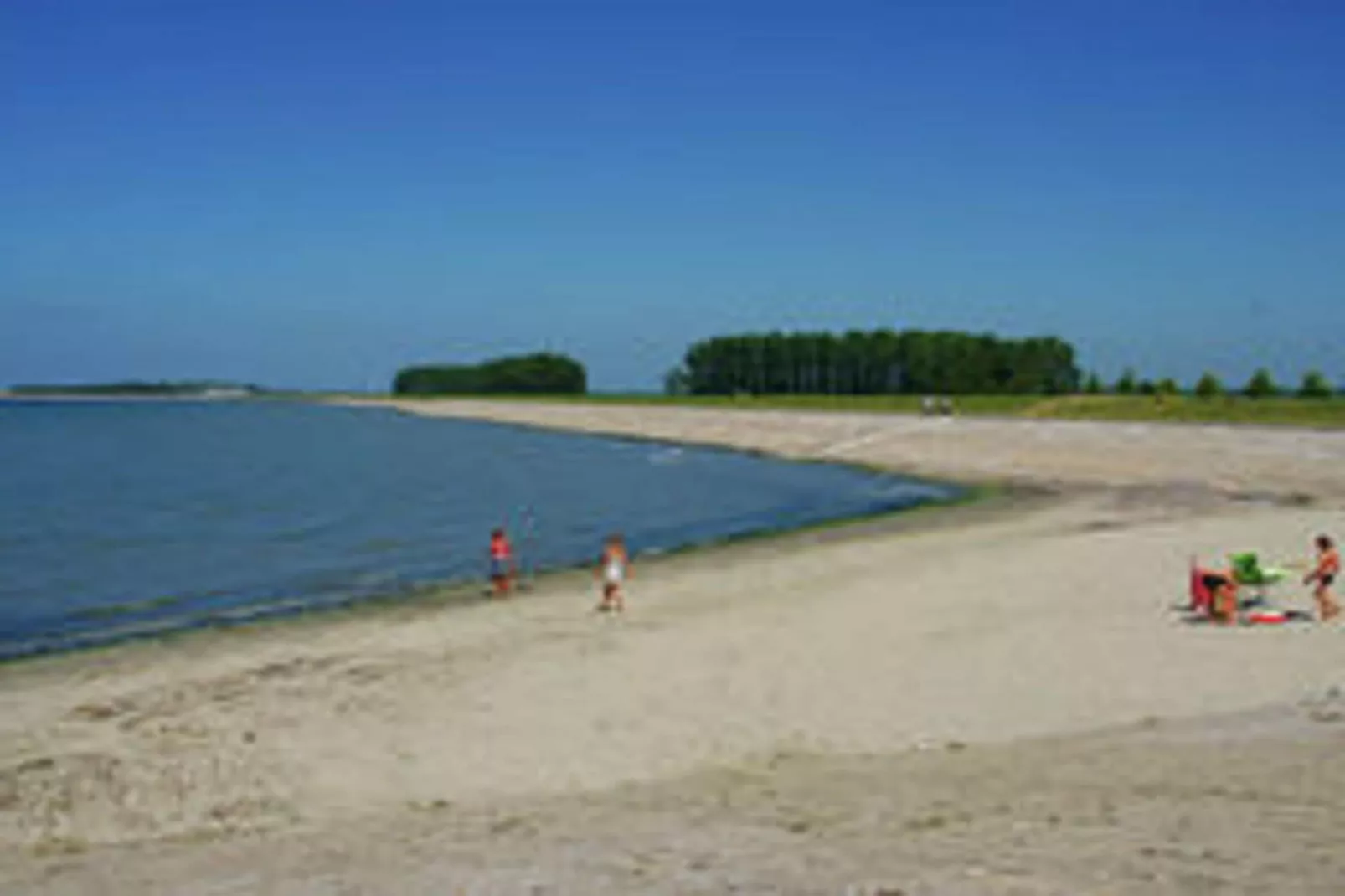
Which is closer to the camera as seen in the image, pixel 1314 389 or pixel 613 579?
→ pixel 613 579

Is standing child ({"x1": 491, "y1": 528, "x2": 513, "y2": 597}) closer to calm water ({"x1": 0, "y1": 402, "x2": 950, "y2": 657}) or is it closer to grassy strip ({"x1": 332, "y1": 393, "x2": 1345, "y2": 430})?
calm water ({"x1": 0, "y1": 402, "x2": 950, "y2": 657})

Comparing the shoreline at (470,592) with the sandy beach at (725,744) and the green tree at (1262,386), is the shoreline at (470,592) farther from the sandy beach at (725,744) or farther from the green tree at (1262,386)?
the green tree at (1262,386)

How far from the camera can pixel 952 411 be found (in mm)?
76312

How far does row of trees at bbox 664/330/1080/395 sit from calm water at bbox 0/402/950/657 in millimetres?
67556

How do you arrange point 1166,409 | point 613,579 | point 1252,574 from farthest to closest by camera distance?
point 1166,409 < point 613,579 < point 1252,574

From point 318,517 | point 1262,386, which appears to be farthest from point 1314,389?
point 318,517

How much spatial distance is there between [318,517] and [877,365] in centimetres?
12149

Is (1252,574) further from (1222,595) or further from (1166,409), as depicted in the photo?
(1166,409)

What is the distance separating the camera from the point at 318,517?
36.8 m

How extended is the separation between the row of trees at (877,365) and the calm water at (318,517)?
67556 mm

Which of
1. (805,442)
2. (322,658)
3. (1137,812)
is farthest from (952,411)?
(1137,812)

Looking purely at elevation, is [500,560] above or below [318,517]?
above

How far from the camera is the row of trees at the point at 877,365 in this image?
427 ft

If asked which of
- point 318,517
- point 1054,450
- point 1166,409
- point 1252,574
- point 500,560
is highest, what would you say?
point 1166,409
